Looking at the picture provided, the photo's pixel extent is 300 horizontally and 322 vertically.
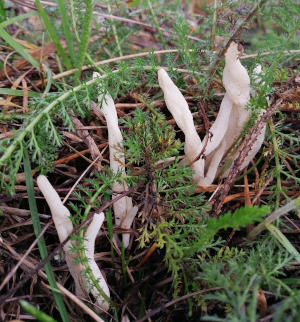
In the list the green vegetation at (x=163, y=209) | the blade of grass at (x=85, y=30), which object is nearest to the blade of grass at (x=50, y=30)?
the green vegetation at (x=163, y=209)

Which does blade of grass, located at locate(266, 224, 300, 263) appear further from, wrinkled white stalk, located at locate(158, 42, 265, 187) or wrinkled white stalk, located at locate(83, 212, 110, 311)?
wrinkled white stalk, located at locate(83, 212, 110, 311)

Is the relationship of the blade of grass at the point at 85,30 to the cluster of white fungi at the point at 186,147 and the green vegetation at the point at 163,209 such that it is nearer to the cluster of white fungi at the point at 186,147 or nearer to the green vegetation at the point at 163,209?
the green vegetation at the point at 163,209

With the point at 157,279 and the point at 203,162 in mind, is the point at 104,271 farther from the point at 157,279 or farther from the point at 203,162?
the point at 203,162

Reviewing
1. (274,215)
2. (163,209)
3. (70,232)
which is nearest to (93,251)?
(70,232)

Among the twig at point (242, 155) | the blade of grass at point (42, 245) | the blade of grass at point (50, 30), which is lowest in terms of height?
the blade of grass at point (42, 245)

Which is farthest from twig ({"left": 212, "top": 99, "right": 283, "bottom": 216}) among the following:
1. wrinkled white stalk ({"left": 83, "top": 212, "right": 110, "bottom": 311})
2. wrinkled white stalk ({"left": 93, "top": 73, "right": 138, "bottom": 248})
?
wrinkled white stalk ({"left": 83, "top": 212, "right": 110, "bottom": 311})

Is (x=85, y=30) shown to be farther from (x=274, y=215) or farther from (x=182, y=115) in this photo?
(x=274, y=215)
